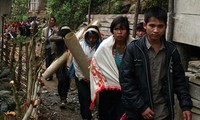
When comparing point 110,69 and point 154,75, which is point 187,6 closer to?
point 154,75

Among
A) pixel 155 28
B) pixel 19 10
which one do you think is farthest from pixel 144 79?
pixel 19 10

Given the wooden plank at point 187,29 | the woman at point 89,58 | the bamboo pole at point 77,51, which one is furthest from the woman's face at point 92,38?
the wooden plank at point 187,29

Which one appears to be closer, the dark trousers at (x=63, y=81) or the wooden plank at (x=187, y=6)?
the wooden plank at (x=187, y=6)

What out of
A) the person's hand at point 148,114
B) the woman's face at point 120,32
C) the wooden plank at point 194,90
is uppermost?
the woman's face at point 120,32

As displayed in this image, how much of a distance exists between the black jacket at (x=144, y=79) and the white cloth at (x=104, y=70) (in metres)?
0.97

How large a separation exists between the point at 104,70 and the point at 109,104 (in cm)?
47

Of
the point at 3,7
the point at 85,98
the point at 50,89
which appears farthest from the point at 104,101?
the point at 3,7

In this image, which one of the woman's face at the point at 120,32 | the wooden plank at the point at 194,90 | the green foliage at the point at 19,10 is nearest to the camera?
the wooden plank at the point at 194,90

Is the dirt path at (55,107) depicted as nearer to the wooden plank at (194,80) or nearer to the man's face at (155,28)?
the wooden plank at (194,80)

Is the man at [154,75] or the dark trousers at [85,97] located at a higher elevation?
the man at [154,75]

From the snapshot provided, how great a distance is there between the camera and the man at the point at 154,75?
2.79 metres

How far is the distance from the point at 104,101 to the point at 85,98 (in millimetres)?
698

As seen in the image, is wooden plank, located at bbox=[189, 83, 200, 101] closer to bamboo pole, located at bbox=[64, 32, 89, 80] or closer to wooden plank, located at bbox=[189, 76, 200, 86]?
wooden plank, located at bbox=[189, 76, 200, 86]

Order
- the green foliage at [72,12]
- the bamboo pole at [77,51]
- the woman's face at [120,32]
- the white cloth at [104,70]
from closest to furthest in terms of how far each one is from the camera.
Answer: the woman's face at [120,32] → the white cloth at [104,70] → the bamboo pole at [77,51] → the green foliage at [72,12]
